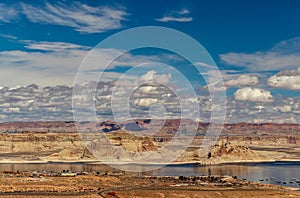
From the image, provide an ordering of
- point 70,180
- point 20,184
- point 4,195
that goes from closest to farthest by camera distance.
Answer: point 4,195 → point 20,184 → point 70,180

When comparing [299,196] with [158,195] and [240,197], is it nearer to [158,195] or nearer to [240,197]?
[240,197]

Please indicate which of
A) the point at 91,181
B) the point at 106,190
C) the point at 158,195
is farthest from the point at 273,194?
the point at 91,181

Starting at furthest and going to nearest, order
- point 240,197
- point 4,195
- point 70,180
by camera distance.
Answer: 1. point 70,180
2. point 240,197
3. point 4,195

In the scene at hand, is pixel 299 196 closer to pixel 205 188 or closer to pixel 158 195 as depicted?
pixel 205 188

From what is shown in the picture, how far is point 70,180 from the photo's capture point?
578 feet

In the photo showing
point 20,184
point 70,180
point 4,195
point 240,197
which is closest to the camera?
point 4,195

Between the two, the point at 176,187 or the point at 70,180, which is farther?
the point at 70,180

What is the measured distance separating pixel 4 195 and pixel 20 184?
27.2m

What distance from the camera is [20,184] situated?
15425cm

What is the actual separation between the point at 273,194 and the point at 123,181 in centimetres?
6149

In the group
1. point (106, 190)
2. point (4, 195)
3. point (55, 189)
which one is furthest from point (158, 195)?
point (4, 195)

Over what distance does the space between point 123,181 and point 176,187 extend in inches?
1244

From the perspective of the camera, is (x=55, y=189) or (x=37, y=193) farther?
(x=55, y=189)

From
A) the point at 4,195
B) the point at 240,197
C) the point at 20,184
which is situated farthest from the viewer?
the point at 20,184
